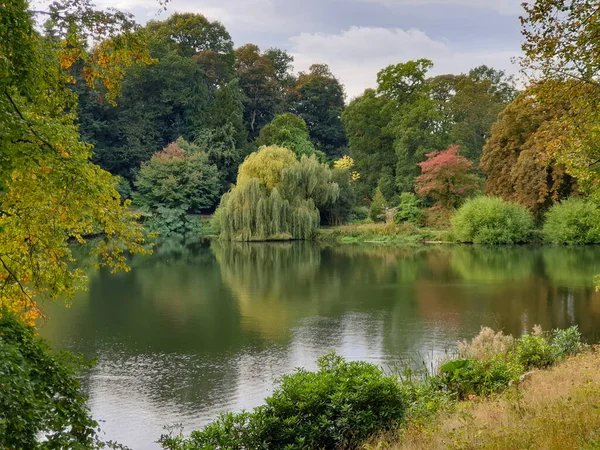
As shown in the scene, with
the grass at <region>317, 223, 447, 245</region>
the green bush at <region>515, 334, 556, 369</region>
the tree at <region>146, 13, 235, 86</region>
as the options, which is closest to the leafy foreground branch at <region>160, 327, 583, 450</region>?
the green bush at <region>515, 334, 556, 369</region>

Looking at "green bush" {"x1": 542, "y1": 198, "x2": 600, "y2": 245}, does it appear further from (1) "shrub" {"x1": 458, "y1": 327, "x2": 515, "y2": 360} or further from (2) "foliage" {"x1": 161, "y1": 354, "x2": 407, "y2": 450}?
(2) "foliage" {"x1": 161, "y1": 354, "x2": 407, "y2": 450}

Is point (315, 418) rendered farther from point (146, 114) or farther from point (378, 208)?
point (146, 114)

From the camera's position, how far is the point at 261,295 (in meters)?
18.2

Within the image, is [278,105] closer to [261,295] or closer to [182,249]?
[182,249]

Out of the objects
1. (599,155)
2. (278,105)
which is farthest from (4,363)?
(278,105)

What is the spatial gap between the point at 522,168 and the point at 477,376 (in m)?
24.1

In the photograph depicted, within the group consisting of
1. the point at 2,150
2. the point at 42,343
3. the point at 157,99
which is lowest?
the point at 42,343

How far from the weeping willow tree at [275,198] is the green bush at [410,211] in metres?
4.25

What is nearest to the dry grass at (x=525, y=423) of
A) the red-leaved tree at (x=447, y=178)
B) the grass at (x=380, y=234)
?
the grass at (x=380, y=234)

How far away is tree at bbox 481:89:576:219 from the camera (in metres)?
29.3

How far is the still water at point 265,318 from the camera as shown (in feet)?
30.7

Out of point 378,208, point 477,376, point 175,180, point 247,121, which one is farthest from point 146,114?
point 477,376

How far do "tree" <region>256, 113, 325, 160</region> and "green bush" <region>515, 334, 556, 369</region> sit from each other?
36209 mm

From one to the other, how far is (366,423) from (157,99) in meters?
48.0
